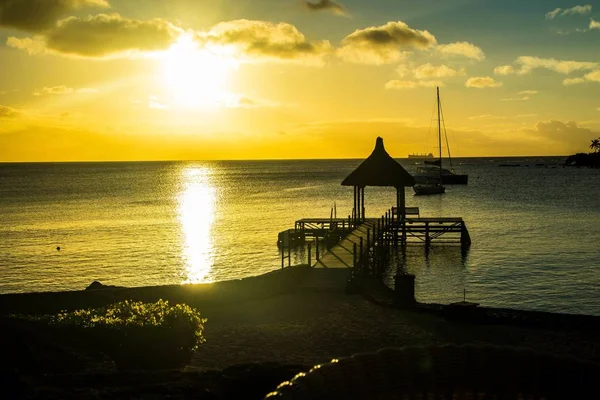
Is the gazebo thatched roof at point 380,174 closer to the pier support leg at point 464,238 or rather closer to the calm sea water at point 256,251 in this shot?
the calm sea water at point 256,251

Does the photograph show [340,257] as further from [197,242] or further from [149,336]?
[197,242]

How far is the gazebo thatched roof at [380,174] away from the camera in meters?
39.2

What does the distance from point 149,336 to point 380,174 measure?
31.0m

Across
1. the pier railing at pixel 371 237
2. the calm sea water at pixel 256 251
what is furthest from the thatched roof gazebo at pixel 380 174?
the calm sea water at pixel 256 251

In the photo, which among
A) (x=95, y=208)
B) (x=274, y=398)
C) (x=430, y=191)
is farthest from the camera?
(x=430, y=191)

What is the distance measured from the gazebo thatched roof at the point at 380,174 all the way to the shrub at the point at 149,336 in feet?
96.5

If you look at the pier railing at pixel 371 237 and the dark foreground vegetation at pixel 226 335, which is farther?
the pier railing at pixel 371 237

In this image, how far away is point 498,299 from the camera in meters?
27.4

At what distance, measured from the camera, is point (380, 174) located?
39562 mm

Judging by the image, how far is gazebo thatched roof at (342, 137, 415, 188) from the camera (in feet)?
128

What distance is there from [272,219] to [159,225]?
11425 millimetres

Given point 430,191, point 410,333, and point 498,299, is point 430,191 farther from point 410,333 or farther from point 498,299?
point 410,333

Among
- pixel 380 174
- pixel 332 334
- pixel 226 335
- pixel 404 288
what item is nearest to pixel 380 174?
pixel 380 174

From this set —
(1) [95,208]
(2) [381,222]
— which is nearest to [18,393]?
(2) [381,222]
